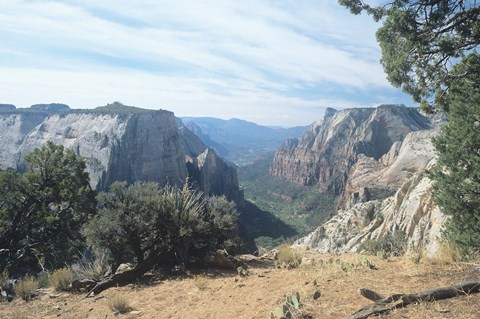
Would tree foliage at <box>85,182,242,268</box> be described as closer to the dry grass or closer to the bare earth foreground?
the bare earth foreground

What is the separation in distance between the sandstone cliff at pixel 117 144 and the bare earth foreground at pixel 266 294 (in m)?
97.1

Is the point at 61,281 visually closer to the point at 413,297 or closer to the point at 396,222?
the point at 413,297

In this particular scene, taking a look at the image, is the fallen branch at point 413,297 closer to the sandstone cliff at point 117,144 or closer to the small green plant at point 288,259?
the small green plant at point 288,259

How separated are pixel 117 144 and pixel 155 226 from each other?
113 m

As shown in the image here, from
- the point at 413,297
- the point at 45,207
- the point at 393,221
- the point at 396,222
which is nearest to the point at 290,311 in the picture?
the point at 413,297

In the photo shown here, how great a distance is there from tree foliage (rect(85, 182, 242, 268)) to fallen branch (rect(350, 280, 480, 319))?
6.53 metres

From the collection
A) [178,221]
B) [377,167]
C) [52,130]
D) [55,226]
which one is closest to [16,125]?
[52,130]

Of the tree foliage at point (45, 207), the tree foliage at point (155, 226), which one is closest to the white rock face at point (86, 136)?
the tree foliage at point (45, 207)

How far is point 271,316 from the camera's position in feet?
18.0

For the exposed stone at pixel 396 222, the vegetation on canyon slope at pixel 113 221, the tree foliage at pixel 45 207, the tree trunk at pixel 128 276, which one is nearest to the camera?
the tree trunk at pixel 128 276

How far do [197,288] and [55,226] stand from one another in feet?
43.4

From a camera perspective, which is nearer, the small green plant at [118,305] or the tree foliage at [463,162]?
the small green plant at [118,305]

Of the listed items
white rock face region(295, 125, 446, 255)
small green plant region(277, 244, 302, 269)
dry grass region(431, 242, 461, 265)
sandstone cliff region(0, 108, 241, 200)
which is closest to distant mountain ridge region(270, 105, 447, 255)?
white rock face region(295, 125, 446, 255)

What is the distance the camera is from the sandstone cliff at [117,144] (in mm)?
114125
